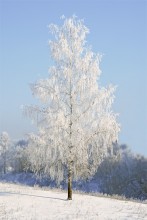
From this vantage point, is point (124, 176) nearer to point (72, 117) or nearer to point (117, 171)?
point (117, 171)

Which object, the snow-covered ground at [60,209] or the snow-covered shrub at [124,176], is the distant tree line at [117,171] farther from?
the snow-covered ground at [60,209]

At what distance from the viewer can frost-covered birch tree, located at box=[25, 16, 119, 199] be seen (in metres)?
24.9

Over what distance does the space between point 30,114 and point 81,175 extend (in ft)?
15.5

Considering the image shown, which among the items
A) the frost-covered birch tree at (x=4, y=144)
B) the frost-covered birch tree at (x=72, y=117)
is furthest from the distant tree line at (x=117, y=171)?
the frost-covered birch tree at (x=72, y=117)

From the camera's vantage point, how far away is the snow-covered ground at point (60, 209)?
1998 cm

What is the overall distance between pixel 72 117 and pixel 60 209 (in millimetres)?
5831

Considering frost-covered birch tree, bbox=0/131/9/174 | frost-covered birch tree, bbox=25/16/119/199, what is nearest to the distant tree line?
frost-covered birch tree, bbox=0/131/9/174

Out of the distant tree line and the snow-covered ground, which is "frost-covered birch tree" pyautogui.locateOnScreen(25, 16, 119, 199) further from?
the distant tree line

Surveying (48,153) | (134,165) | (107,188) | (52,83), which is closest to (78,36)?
(52,83)

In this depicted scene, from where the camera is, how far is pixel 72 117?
25.3 m

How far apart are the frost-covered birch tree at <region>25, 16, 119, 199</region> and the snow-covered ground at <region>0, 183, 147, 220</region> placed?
1.76 metres

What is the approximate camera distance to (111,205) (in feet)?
79.7

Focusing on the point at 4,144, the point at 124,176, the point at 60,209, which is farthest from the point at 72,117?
the point at 4,144

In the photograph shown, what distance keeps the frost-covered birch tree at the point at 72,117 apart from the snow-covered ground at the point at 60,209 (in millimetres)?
1756
